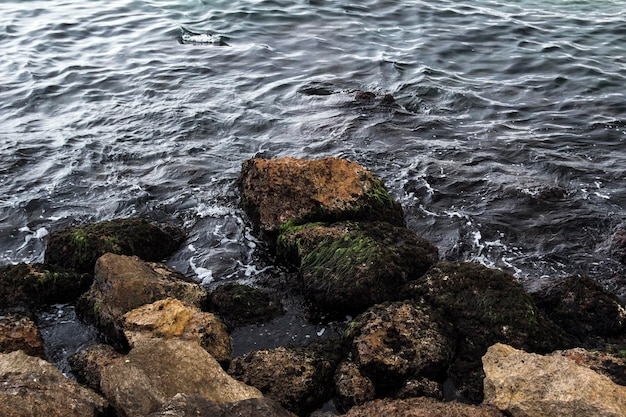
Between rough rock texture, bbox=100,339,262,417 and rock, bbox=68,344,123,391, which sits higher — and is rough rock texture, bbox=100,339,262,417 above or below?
above

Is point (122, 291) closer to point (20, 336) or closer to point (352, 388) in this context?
point (20, 336)

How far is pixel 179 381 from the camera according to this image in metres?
5.08

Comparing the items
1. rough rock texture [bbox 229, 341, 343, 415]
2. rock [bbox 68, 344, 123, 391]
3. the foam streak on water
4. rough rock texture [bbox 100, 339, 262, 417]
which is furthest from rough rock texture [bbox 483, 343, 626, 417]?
rock [bbox 68, 344, 123, 391]

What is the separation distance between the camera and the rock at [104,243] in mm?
7660

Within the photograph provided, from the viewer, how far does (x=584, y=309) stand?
245 inches

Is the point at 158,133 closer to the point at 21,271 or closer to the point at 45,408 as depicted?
the point at 21,271

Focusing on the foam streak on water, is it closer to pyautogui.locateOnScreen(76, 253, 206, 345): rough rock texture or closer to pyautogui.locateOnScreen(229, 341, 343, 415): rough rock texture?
pyautogui.locateOnScreen(76, 253, 206, 345): rough rock texture

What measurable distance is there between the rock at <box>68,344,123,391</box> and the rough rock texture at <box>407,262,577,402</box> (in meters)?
3.27

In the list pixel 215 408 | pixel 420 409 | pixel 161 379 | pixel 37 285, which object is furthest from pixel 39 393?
pixel 420 409

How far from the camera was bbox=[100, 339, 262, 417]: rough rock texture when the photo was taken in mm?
4910

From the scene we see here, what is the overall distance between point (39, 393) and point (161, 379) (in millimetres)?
957

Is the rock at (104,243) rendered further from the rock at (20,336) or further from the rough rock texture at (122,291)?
the rock at (20,336)

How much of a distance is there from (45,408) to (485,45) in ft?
50.2

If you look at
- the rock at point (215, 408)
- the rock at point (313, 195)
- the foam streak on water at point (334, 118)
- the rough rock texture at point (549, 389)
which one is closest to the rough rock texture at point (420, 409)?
the rough rock texture at point (549, 389)
